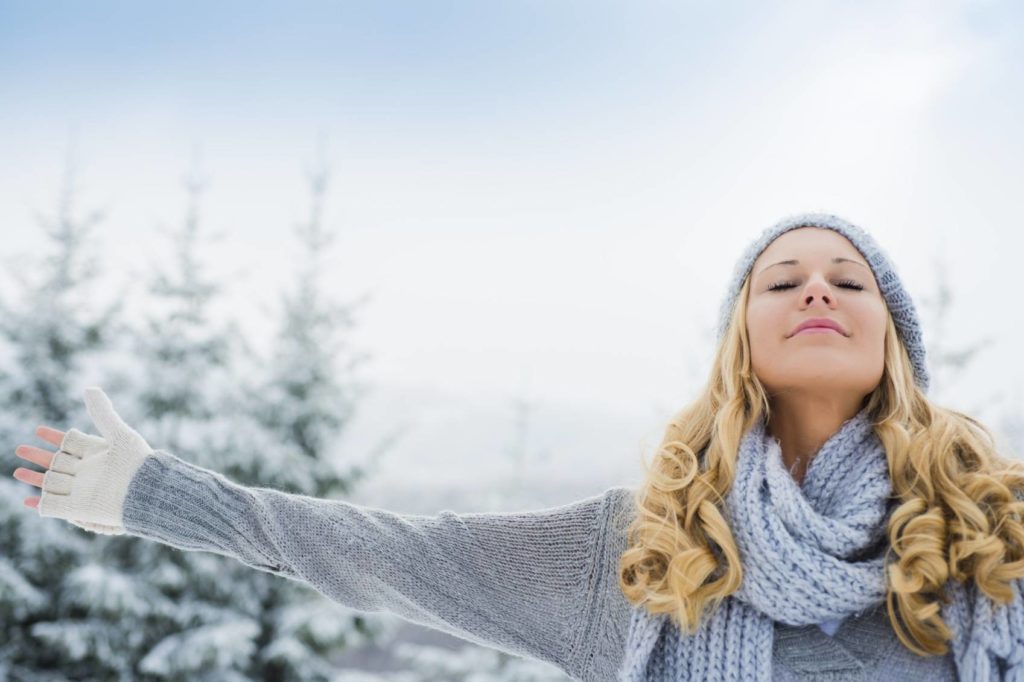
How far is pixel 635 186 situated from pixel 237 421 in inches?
348

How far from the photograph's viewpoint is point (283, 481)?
21.8 ft

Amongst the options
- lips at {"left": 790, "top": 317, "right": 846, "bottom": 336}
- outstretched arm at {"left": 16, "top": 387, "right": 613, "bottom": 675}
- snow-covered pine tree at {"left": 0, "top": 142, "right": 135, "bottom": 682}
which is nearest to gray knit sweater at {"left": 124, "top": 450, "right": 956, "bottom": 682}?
outstretched arm at {"left": 16, "top": 387, "right": 613, "bottom": 675}

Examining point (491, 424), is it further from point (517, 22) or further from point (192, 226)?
point (517, 22)

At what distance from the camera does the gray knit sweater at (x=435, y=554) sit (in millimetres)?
1450

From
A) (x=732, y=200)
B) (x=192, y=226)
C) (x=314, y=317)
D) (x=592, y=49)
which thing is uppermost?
(x=592, y=49)

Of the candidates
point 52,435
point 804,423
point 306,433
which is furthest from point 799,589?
point 306,433

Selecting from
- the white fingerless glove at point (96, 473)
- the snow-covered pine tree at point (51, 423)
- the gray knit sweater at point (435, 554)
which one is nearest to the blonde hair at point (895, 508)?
the gray knit sweater at point (435, 554)

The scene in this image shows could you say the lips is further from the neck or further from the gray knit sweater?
the gray knit sweater

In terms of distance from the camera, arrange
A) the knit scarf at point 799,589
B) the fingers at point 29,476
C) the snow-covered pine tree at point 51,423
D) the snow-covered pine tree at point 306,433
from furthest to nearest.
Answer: the snow-covered pine tree at point 306,433 → the snow-covered pine tree at point 51,423 → the fingers at point 29,476 → the knit scarf at point 799,589

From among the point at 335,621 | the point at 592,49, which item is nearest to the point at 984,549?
the point at 335,621

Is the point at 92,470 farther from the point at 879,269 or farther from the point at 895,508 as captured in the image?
the point at 879,269

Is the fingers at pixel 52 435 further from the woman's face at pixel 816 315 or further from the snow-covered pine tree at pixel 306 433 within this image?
the snow-covered pine tree at pixel 306 433

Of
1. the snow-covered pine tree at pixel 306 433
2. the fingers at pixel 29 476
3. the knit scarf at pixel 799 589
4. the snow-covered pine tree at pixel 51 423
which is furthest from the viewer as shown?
Answer: the snow-covered pine tree at pixel 306 433

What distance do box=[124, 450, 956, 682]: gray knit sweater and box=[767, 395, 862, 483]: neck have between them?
1.17ft
